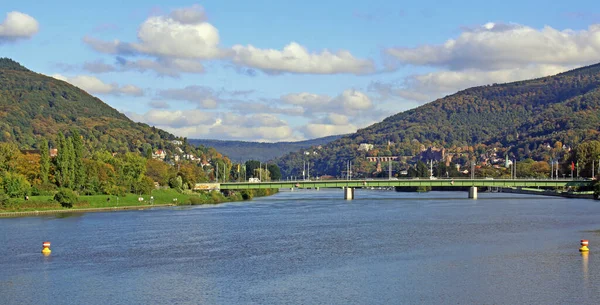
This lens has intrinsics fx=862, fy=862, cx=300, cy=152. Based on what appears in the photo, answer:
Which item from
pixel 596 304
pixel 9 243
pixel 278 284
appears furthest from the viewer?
pixel 9 243

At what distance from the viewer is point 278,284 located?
4925 centimetres

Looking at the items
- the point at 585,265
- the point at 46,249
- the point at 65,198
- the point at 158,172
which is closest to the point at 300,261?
the point at 585,265

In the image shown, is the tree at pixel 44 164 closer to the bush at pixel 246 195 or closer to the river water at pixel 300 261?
the river water at pixel 300 261

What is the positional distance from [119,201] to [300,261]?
237 feet

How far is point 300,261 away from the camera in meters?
58.8

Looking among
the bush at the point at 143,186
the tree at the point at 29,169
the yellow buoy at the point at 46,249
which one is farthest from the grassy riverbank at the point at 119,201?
the yellow buoy at the point at 46,249

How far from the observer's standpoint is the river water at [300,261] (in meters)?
46.0

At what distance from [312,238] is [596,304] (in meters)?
35.5

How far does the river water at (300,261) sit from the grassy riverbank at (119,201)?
1240cm

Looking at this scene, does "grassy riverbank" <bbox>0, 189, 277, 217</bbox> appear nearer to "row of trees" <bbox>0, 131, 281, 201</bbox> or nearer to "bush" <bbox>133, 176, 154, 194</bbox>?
"bush" <bbox>133, 176, 154, 194</bbox>

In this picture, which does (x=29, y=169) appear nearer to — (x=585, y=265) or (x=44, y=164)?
(x=44, y=164)

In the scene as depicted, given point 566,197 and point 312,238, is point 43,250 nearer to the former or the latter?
point 312,238

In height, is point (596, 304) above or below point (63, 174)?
below

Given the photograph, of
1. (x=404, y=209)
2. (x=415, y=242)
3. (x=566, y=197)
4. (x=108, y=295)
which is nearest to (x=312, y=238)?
(x=415, y=242)
